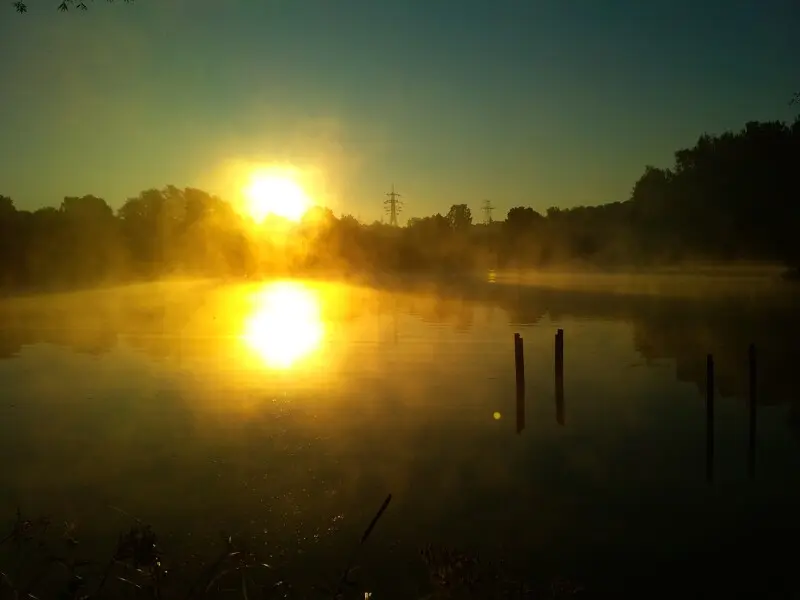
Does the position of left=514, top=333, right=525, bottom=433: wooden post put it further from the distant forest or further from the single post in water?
the distant forest

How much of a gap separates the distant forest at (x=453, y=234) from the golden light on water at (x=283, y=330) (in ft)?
86.4

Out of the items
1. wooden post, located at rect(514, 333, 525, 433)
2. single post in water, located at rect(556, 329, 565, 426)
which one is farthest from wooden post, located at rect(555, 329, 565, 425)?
wooden post, located at rect(514, 333, 525, 433)

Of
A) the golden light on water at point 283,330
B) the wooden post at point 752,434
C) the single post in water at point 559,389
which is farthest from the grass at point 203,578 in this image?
the golden light on water at point 283,330

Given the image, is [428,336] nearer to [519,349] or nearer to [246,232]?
[519,349]

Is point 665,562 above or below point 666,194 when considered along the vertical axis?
below

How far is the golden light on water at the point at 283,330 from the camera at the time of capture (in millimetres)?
31953

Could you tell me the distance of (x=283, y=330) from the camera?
4275 centimetres

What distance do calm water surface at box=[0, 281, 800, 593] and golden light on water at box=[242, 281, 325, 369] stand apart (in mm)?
Answer: 348

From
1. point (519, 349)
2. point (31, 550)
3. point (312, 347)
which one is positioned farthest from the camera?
point (312, 347)

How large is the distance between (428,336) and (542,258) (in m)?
83.3

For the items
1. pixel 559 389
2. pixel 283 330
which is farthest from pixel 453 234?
pixel 559 389

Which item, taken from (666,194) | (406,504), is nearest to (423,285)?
(666,194)

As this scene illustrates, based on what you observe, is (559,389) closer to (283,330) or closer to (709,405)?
(709,405)

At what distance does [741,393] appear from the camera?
2186cm
